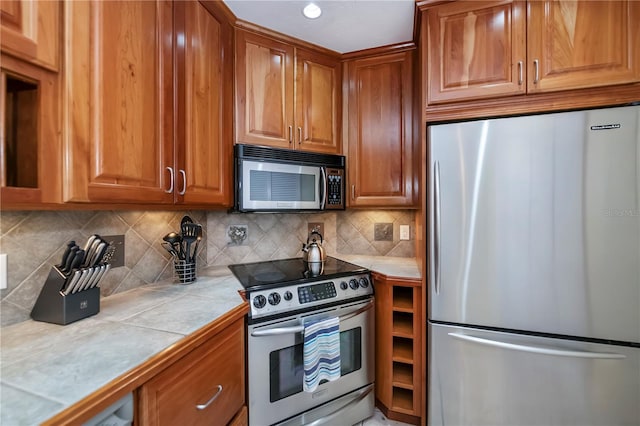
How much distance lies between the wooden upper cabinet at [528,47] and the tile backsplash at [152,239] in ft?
3.52

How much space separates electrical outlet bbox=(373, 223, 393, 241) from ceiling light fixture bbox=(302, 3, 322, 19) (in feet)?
4.95

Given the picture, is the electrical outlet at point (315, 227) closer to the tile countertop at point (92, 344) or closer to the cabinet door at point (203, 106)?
the cabinet door at point (203, 106)

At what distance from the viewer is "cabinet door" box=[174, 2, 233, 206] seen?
1318 mm

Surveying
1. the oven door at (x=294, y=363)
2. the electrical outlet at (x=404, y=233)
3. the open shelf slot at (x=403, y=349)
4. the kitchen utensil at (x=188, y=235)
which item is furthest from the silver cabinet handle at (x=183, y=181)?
the electrical outlet at (x=404, y=233)

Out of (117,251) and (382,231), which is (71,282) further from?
(382,231)

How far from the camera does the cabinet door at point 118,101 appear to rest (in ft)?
2.89

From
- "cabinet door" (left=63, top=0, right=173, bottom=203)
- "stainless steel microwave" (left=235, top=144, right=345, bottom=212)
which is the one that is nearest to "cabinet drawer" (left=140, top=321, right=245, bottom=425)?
"cabinet door" (left=63, top=0, right=173, bottom=203)

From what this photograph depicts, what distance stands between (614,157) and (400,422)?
1.78m

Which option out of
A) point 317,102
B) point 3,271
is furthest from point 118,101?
point 317,102

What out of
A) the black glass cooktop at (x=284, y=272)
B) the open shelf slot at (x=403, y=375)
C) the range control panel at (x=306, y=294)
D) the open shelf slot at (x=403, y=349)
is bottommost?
the open shelf slot at (x=403, y=375)

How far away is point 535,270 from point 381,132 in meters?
1.23


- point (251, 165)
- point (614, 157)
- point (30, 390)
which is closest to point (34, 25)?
point (30, 390)

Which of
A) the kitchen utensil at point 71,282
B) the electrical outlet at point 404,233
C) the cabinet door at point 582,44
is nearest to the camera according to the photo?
the kitchen utensil at point 71,282

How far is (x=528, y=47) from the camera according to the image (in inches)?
54.4
